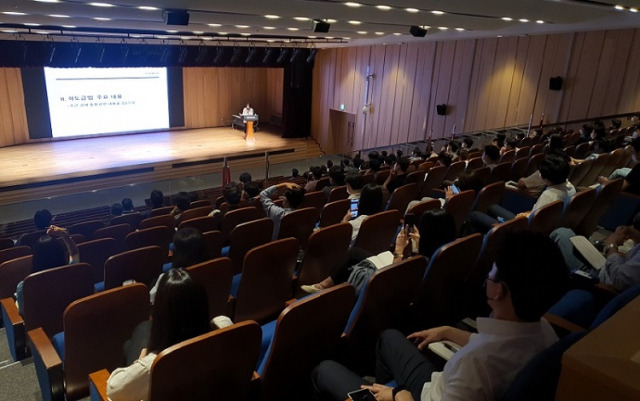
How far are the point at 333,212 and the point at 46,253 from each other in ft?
8.10

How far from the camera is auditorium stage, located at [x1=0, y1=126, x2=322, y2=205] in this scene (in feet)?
35.0

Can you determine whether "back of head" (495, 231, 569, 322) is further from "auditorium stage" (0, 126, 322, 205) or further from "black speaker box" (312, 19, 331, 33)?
"auditorium stage" (0, 126, 322, 205)

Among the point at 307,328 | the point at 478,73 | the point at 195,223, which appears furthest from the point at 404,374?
the point at 478,73

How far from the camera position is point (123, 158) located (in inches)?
489

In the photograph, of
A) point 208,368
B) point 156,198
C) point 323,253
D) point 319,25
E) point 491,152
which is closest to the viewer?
point 208,368

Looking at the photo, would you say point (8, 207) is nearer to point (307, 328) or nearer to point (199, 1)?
point (199, 1)

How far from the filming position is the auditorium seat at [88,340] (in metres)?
2.36

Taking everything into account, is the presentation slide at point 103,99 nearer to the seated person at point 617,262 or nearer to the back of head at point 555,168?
the back of head at point 555,168

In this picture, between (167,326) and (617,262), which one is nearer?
(167,326)

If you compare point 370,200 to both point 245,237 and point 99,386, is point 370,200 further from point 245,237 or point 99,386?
point 99,386

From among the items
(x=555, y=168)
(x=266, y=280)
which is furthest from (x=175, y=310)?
(x=555, y=168)

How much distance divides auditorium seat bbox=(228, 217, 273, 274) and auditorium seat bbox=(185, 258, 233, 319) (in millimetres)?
791

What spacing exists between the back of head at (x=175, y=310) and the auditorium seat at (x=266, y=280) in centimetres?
101

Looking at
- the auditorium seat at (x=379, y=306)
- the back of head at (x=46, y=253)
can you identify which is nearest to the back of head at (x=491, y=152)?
the auditorium seat at (x=379, y=306)
